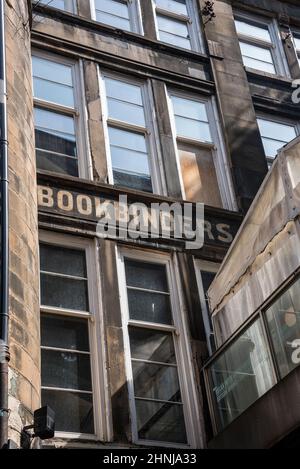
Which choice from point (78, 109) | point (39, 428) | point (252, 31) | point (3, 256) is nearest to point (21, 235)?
point (3, 256)

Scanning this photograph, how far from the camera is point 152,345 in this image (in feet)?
43.2

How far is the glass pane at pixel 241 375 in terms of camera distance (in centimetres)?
1093

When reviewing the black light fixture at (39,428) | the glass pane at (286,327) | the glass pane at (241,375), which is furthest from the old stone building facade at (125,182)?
the glass pane at (286,327)

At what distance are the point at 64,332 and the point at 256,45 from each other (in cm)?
1095

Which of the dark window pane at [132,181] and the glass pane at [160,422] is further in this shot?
the dark window pane at [132,181]

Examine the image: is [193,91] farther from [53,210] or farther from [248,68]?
[53,210]

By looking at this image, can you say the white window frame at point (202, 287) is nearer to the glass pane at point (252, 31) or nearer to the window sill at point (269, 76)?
the window sill at point (269, 76)

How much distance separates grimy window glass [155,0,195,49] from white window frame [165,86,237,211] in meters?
1.81

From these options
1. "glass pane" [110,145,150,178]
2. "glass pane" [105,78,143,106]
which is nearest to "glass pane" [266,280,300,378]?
"glass pane" [110,145,150,178]

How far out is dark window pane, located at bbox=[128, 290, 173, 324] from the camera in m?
13.4

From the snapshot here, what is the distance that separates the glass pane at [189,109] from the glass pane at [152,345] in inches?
223

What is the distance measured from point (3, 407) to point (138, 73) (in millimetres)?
9764

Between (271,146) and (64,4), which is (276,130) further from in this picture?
(64,4)

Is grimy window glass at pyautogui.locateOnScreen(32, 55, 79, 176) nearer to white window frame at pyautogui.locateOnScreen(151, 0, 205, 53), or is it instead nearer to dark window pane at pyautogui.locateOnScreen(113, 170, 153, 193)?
dark window pane at pyautogui.locateOnScreen(113, 170, 153, 193)
